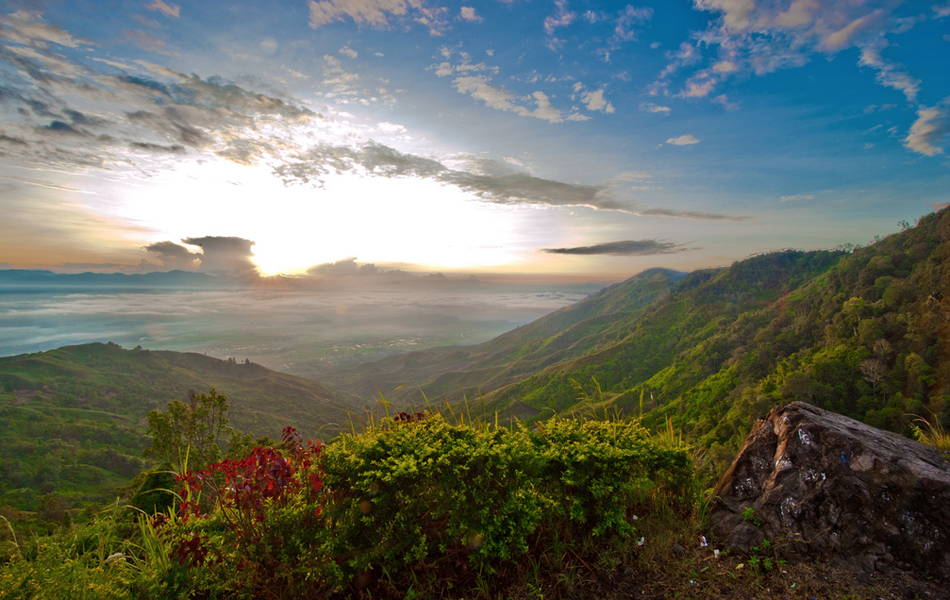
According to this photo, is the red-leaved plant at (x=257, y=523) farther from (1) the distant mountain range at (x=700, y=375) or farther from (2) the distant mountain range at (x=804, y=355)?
(2) the distant mountain range at (x=804, y=355)

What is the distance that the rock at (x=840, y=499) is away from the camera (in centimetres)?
384

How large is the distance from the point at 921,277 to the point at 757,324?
129 feet

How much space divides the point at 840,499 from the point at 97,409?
583 feet

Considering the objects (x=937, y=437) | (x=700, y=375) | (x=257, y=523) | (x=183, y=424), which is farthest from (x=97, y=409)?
(x=937, y=437)

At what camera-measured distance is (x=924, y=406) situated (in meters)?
52.4

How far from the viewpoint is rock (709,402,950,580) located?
3.84m

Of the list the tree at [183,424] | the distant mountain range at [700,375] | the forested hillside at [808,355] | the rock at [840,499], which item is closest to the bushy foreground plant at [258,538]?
the distant mountain range at [700,375]

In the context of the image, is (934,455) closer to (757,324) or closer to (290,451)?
(290,451)

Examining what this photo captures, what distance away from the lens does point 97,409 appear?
128125 mm

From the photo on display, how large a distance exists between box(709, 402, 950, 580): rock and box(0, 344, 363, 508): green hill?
187 ft

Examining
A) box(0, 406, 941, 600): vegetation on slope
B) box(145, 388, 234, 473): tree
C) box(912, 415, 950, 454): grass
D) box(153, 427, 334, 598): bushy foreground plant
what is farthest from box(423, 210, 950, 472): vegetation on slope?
box(145, 388, 234, 473): tree

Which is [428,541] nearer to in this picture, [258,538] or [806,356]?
[258,538]

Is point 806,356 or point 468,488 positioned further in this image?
point 806,356

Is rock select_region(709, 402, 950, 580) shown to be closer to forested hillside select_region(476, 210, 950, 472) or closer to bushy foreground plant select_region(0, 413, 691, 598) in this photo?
bushy foreground plant select_region(0, 413, 691, 598)
